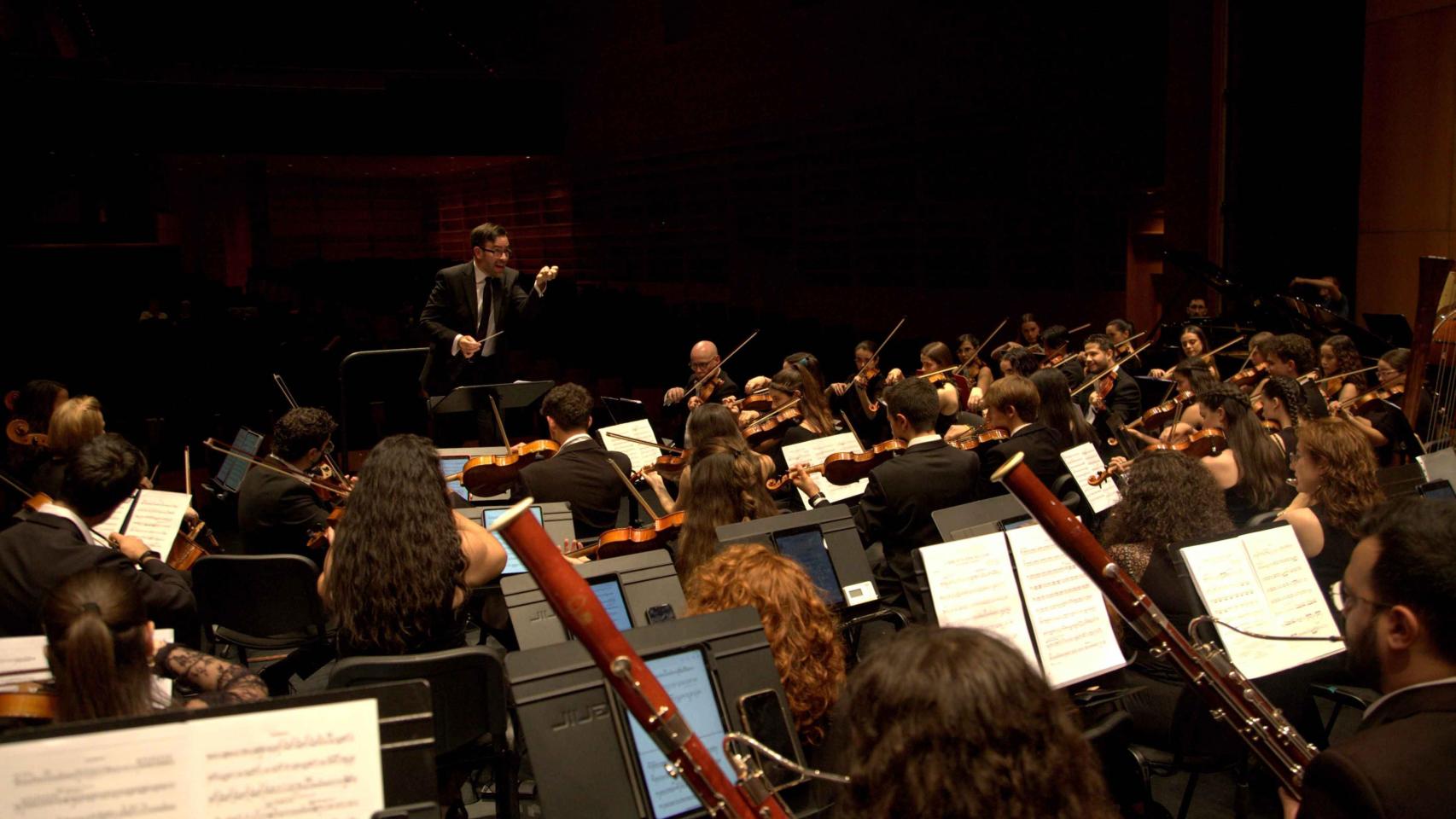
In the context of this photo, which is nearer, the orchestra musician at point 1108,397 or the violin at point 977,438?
the violin at point 977,438

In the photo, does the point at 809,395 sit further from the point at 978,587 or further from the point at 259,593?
the point at 978,587

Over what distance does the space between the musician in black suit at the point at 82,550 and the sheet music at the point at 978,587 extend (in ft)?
6.77

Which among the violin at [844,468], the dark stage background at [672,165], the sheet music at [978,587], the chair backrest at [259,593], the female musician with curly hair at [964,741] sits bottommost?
the chair backrest at [259,593]

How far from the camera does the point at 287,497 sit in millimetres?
4117

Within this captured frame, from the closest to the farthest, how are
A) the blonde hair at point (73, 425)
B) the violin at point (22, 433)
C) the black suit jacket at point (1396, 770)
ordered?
1. the black suit jacket at point (1396, 770)
2. the blonde hair at point (73, 425)
3. the violin at point (22, 433)

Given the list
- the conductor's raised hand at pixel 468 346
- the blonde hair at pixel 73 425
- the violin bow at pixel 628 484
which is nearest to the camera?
the violin bow at pixel 628 484

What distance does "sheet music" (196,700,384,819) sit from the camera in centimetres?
161

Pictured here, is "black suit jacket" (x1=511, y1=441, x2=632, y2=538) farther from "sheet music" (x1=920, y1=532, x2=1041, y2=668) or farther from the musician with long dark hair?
the musician with long dark hair

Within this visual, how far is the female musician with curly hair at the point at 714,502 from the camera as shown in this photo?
3494 mm

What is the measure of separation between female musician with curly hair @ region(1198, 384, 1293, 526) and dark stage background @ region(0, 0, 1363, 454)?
4.75m

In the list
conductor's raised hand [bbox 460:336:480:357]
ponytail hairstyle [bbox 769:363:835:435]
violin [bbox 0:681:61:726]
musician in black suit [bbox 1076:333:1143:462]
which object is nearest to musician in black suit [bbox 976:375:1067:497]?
ponytail hairstyle [bbox 769:363:835:435]

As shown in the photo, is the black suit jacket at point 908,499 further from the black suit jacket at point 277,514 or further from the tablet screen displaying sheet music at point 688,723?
the black suit jacket at point 277,514

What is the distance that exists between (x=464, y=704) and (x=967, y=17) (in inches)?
375

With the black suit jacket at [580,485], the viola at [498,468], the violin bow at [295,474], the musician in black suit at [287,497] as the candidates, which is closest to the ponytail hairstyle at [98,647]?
the musician in black suit at [287,497]
